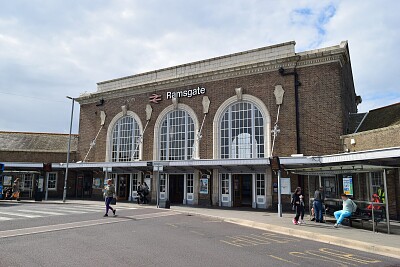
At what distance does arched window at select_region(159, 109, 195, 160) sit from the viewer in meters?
23.2

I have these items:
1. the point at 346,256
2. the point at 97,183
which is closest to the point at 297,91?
the point at 346,256

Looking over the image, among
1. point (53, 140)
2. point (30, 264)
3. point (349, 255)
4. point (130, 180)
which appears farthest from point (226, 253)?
point (53, 140)

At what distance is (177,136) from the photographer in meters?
23.8

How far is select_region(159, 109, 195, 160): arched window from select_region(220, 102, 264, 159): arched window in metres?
2.55

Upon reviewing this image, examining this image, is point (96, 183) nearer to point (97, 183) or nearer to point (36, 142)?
point (97, 183)

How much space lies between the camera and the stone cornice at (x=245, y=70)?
61.9 ft

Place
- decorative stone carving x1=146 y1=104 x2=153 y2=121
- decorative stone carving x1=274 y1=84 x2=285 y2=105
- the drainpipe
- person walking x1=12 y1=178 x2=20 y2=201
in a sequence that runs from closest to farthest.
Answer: the drainpipe
decorative stone carving x1=274 y1=84 x2=285 y2=105
person walking x1=12 y1=178 x2=20 y2=201
decorative stone carving x1=146 y1=104 x2=153 y2=121

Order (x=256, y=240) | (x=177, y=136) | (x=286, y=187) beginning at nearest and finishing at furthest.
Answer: (x=256, y=240) → (x=286, y=187) → (x=177, y=136)

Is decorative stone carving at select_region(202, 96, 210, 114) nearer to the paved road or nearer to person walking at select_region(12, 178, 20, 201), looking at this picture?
the paved road

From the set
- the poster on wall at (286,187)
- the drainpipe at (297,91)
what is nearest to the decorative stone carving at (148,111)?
the drainpipe at (297,91)

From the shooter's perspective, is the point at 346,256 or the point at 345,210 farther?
the point at 345,210

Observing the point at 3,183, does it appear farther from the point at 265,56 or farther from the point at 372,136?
the point at 372,136

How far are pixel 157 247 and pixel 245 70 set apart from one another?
15300 mm

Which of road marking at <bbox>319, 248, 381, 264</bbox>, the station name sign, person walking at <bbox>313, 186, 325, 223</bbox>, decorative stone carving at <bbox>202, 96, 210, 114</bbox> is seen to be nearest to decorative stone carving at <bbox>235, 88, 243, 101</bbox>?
decorative stone carving at <bbox>202, 96, 210, 114</bbox>
